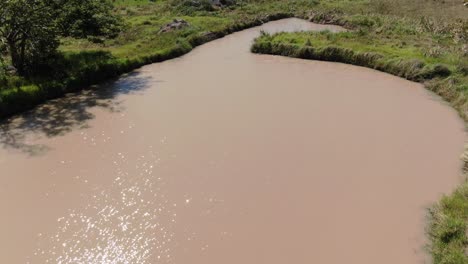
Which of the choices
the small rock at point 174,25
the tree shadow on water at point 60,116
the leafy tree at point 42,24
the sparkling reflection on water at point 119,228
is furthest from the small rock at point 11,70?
the small rock at point 174,25

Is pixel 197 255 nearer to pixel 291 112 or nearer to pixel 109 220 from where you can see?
pixel 109 220

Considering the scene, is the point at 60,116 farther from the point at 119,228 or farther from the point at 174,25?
the point at 174,25

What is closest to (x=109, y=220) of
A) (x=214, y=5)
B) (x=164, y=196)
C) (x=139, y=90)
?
(x=164, y=196)

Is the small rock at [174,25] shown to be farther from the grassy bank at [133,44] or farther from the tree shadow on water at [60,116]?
the tree shadow on water at [60,116]

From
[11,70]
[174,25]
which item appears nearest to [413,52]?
[174,25]

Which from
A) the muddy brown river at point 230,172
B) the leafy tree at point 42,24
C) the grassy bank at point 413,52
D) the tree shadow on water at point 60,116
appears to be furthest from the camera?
the leafy tree at point 42,24

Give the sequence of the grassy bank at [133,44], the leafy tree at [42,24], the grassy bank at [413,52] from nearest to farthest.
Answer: the grassy bank at [413,52], the leafy tree at [42,24], the grassy bank at [133,44]
